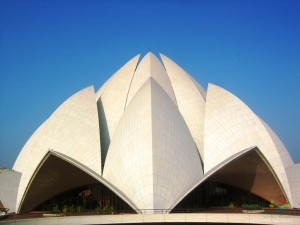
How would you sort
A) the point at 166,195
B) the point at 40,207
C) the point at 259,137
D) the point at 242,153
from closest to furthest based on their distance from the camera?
the point at 166,195
the point at 242,153
the point at 259,137
the point at 40,207

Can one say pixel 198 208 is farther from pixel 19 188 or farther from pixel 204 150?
pixel 19 188

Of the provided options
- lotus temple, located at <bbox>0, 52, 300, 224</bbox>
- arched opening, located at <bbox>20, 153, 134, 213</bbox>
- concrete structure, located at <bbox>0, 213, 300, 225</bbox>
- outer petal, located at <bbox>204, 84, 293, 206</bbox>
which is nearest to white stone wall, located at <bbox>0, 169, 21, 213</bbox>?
lotus temple, located at <bbox>0, 52, 300, 224</bbox>

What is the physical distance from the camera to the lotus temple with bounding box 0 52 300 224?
24.5m

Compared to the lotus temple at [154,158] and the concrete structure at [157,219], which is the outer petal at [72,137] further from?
the concrete structure at [157,219]

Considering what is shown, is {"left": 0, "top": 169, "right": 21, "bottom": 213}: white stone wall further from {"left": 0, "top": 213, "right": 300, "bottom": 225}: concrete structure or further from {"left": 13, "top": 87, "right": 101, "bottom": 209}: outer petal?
{"left": 0, "top": 213, "right": 300, "bottom": 225}: concrete structure

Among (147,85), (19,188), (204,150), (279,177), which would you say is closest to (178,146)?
(204,150)

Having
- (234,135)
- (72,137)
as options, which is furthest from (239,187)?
(72,137)

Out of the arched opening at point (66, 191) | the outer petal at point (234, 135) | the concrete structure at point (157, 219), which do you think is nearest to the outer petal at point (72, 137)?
the arched opening at point (66, 191)

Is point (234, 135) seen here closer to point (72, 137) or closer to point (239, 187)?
point (239, 187)

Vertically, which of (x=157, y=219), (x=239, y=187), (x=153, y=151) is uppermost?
(x=153, y=151)

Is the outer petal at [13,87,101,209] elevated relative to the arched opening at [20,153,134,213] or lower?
elevated

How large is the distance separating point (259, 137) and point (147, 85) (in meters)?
8.61

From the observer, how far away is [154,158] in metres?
24.3

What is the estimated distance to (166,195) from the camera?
23703 mm
